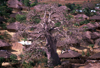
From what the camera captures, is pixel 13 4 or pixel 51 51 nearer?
pixel 51 51

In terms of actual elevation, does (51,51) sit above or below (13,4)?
below

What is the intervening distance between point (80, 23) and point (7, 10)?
12.5 metres

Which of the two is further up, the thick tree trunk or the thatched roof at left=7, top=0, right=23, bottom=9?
the thatched roof at left=7, top=0, right=23, bottom=9

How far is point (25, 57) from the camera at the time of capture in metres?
12.6

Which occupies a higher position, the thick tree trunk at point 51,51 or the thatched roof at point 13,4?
the thatched roof at point 13,4

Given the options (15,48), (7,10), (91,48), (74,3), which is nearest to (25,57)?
(15,48)

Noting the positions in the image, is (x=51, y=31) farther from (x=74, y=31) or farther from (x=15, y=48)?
(x=15, y=48)

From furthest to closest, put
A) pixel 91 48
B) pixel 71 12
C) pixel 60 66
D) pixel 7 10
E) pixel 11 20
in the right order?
pixel 71 12
pixel 7 10
pixel 11 20
pixel 91 48
pixel 60 66

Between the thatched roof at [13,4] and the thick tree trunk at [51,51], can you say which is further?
the thatched roof at [13,4]

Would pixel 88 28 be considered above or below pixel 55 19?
below

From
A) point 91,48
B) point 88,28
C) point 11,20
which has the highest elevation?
point 11,20

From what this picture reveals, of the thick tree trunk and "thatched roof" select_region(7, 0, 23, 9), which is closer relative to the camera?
the thick tree trunk

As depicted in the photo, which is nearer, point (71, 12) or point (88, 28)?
point (88, 28)

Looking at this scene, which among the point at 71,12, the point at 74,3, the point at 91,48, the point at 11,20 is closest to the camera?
the point at 91,48
